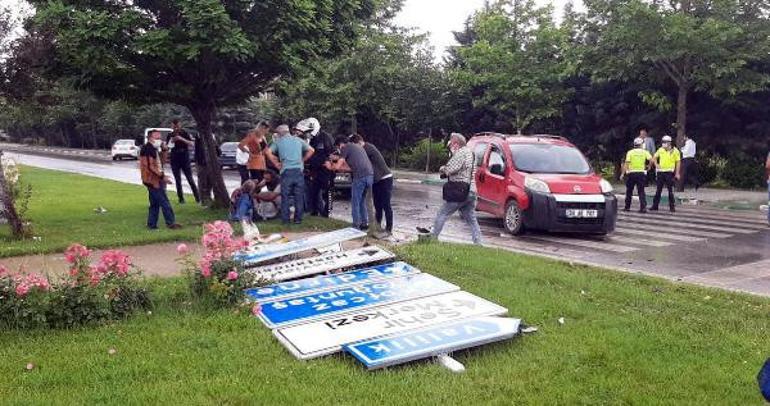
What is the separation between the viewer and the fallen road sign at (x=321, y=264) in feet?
23.7

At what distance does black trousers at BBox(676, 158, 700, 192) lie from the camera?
2038cm

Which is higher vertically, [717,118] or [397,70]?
[397,70]

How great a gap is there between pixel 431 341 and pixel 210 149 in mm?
9838

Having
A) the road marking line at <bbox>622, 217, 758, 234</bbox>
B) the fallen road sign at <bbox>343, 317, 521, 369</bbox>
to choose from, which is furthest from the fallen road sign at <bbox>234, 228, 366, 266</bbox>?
the road marking line at <bbox>622, 217, 758, 234</bbox>

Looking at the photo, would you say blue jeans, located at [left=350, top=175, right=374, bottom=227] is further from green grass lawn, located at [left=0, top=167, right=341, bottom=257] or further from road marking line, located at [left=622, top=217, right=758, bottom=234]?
road marking line, located at [left=622, top=217, right=758, bottom=234]

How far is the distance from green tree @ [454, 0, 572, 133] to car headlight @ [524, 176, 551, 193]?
1341 centimetres

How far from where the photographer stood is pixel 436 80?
30797mm

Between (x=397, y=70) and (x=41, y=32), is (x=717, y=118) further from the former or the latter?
(x=41, y=32)

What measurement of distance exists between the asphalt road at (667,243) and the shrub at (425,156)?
15837mm

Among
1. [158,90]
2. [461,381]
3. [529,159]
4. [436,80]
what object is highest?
[436,80]

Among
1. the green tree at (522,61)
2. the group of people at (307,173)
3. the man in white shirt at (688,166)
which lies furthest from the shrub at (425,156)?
the group of people at (307,173)

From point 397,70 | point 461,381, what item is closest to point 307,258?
point 461,381

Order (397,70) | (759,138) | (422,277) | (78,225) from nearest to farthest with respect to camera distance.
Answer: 1. (422,277)
2. (78,225)
3. (759,138)
4. (397,70)

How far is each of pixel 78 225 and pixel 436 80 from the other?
2098 centimetres
